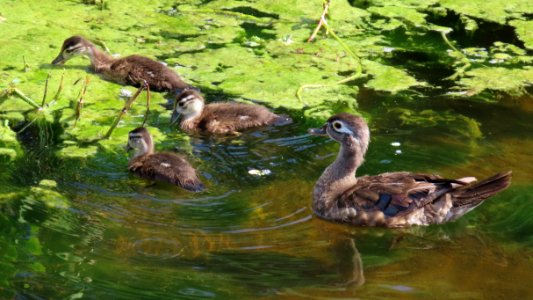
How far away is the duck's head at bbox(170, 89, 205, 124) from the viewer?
9203 mm

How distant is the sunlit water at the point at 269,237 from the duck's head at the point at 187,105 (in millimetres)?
336

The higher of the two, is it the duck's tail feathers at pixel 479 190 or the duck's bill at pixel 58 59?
the duck's tail feathers at pixel 479 190

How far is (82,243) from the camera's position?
272 inches

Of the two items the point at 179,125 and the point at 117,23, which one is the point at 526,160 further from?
the point at 117,23

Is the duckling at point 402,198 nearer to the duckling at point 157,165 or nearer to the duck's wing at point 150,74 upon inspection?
the duckling at point 157,165

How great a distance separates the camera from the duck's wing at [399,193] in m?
7.64

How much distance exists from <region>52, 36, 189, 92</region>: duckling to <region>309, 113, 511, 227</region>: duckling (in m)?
2.70

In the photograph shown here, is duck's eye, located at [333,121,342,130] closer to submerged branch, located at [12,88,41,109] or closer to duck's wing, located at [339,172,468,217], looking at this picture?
duck's wing, located at [339,172,468,217]

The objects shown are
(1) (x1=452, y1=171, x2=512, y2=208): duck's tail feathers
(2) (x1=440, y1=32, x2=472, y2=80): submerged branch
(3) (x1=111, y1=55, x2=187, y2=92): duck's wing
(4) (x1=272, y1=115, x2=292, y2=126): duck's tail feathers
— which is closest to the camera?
(1) (x1=452, y1=171, x2=512, y2=208): duck's tail feathers

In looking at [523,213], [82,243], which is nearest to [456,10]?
[523,213]

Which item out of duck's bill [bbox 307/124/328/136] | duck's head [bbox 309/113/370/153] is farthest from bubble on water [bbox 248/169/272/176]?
duck's head [bbox 309/113/370/153]

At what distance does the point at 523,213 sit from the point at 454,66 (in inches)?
137

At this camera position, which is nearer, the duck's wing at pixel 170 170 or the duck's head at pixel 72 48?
the duck's wing at pixel 170 170


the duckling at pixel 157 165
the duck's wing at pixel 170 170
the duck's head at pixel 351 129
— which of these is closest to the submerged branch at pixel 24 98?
the duckling at pixel 157 165
